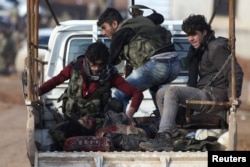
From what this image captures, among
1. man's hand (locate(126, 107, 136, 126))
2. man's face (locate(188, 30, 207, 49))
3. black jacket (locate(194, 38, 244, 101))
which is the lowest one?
man's hand (locate(126, 107, 136, 126))

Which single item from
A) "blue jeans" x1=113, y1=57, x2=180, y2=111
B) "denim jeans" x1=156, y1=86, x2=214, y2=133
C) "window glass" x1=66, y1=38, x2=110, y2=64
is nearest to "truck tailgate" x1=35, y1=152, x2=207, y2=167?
"denim jeans" x1=156, y1=86, x2=214, y2=133

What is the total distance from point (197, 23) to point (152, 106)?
5.36ft

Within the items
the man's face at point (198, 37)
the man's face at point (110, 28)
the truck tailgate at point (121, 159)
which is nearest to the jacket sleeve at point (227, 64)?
the man's face at point (198, 37)

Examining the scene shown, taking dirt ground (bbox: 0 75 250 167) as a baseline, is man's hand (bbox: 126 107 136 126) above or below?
above

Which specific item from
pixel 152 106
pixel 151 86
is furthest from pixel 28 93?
pixel 152 106

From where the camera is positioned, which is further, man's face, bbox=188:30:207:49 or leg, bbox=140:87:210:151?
man's face, bbox=188:30:207:49

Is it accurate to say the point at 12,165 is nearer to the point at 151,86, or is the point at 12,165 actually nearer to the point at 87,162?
the point at 151,86

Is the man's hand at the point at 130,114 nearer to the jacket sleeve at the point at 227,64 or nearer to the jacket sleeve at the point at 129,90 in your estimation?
the jacket sleeve at the point at 129,90

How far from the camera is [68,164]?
715cm

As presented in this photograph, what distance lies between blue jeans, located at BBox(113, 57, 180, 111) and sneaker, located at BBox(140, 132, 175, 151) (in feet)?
3.11

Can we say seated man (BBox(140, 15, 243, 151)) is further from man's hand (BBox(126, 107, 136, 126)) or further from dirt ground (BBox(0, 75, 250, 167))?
dirt ground (BBox(0, 75, 250, 167))

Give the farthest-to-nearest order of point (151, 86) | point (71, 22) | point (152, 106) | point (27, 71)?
point (71, 22), point (152, 106), point (151, 86), point (27, 71)

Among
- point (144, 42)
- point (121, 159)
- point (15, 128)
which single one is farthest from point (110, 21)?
point (15, 128)

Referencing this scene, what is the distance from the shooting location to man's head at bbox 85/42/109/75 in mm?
7746
